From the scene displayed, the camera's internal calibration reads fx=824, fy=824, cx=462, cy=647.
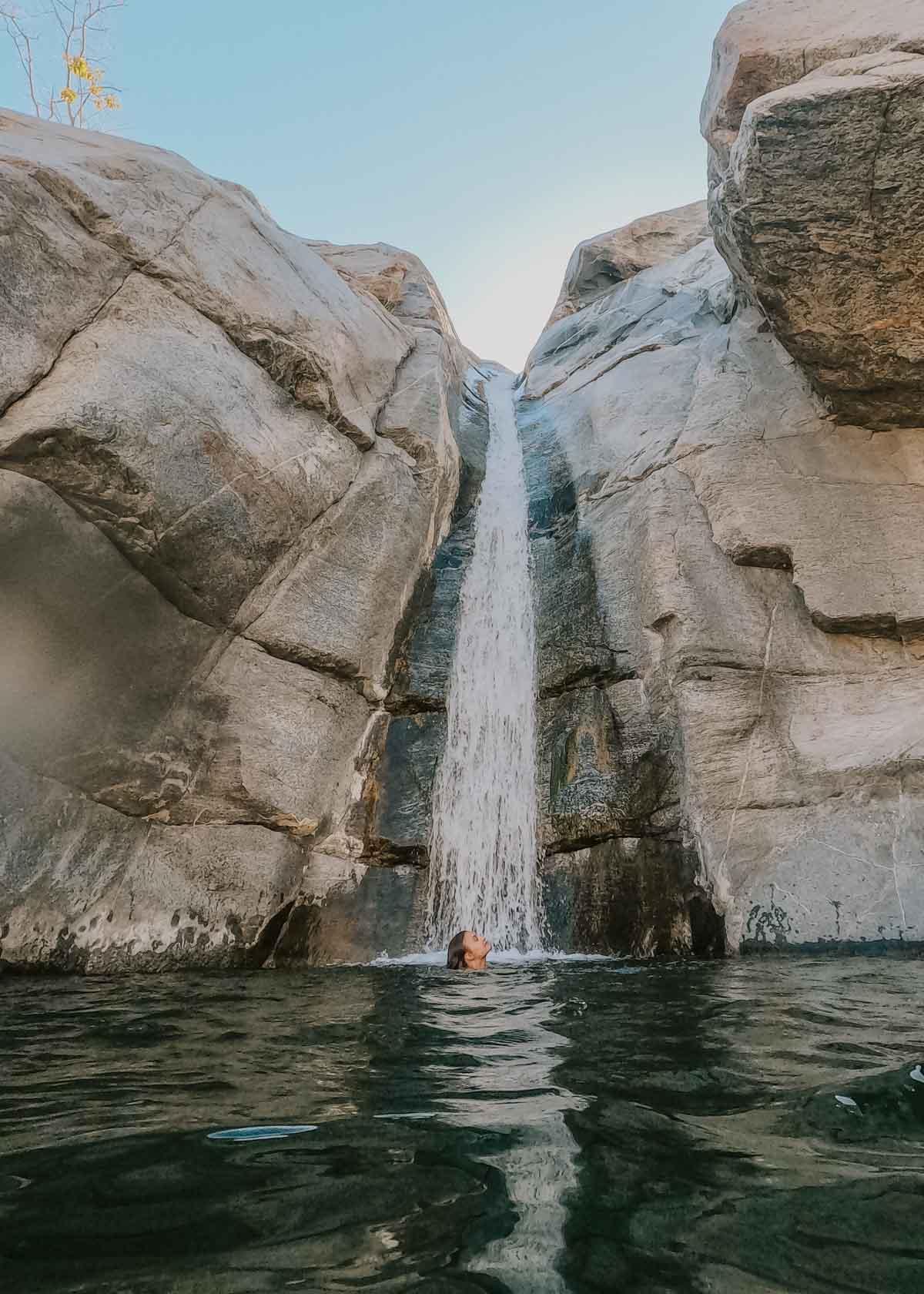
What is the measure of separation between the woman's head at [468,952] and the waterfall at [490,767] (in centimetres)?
150

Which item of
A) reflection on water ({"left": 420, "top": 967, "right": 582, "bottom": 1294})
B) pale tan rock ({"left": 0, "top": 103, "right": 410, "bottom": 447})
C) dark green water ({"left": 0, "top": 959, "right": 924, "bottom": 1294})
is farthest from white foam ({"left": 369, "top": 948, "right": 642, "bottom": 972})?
pale tan rock ({"left": 0, "top": 103, "right": 410, "bottom": 447})

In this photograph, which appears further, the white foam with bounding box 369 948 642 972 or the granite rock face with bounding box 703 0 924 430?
the granite rock face with bounding box 703 0 924 430

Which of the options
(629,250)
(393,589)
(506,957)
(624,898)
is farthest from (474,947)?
(629,250)

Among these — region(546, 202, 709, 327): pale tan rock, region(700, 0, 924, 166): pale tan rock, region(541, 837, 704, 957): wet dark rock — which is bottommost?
region(541, 837, 704, 957): wet dark rock

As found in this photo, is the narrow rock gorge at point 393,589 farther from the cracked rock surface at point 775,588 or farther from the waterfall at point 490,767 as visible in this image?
the waterfall at point 490,767

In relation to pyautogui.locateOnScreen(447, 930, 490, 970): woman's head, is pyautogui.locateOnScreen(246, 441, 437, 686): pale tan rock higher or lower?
higher

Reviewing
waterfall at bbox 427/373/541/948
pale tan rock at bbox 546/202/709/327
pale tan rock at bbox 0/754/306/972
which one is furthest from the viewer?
pale tan rock at bbox 546/202/709/327

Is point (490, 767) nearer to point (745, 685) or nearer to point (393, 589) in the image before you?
point (393, 589)

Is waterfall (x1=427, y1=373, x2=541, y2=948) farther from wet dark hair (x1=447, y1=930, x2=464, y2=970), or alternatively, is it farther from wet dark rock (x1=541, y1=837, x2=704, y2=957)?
wet dark hair (x1=447, y1=930, x2=464, y2=970)

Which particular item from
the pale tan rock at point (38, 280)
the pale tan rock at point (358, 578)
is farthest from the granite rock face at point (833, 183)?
the pale tan rock at point (38, 280)

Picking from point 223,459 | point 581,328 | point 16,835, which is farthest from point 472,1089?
point 581,328

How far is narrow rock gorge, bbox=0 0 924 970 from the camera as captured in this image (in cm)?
803

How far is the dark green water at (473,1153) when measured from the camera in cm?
191

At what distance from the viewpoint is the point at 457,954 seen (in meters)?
7.52
